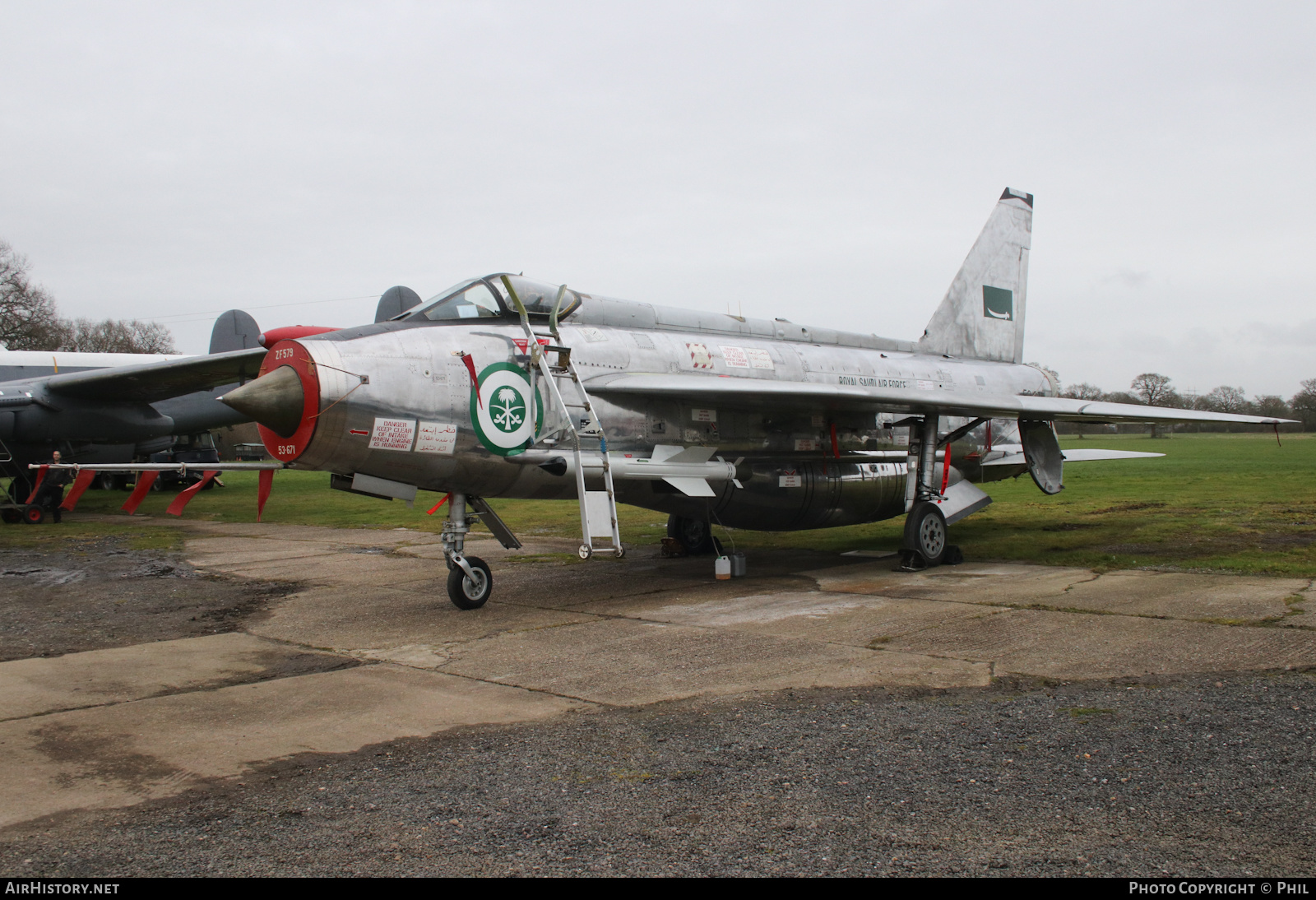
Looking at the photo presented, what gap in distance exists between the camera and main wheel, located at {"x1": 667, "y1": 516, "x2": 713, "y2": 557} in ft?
39.5

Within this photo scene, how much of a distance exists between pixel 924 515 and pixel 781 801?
7.38 meters

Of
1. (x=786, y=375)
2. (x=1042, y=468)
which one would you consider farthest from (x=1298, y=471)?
(x=786, y=375)

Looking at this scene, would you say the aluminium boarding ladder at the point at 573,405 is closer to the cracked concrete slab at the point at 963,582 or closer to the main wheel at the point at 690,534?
the cracked concrete slab at the point at 963,582

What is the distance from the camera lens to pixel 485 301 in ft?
27.9

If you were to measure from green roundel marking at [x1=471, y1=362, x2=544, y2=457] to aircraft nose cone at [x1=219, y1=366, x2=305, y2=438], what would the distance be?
1.45m

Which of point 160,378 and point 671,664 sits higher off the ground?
point 160,378

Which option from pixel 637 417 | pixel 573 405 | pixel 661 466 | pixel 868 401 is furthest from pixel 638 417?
pixel 868 401

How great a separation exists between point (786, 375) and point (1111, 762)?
279 inches

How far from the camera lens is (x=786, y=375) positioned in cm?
1053

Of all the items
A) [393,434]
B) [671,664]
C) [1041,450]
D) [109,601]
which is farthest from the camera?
[1041,450]

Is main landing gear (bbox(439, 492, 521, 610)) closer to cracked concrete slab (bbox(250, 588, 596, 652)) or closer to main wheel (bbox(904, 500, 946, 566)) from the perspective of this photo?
cracked concrete slab (bbox(250, 588, 596, 652))

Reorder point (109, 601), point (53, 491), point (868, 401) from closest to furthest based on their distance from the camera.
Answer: point (109, 601)
point (868, 401)
point (53, 491)

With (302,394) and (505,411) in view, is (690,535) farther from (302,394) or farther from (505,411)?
(302,394)
